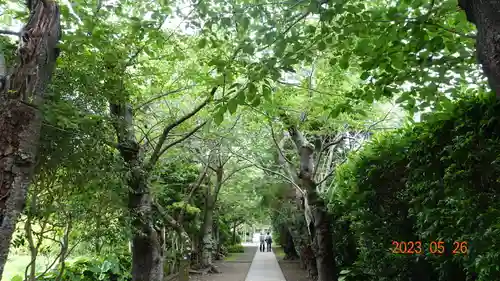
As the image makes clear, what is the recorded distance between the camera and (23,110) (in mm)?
2963

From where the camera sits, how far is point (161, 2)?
5.10 meters

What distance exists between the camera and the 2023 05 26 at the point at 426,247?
12.2 ft

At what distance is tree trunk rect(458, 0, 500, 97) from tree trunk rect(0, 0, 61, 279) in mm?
3022

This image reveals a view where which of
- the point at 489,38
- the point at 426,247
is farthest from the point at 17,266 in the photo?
the point at 489,38

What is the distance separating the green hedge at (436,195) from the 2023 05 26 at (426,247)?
43 mm

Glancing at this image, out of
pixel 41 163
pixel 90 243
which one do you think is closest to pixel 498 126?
pixel 41 163

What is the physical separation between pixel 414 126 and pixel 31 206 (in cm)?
507

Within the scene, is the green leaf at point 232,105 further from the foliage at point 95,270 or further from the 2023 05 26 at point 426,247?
the foliage at point 95,270

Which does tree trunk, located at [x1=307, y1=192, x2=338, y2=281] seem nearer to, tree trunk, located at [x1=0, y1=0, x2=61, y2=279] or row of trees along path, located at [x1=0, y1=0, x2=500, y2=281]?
row of trees along path, located at [x1=0, y1=0, x2=500, y2=281]

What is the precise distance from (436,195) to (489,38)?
2518mm

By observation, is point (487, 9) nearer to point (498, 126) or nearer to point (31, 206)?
point (498, 126)

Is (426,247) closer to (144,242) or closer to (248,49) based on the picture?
(248,49)

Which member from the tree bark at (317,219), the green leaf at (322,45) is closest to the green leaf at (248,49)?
the green leaf at (322,45)

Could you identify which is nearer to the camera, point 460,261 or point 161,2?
point 460,261
